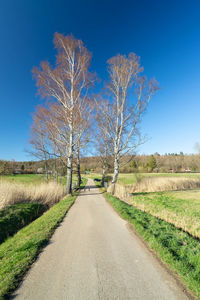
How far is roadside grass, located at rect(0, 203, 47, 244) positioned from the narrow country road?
3.67 metres

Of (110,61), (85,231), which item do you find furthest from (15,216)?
(110,61)

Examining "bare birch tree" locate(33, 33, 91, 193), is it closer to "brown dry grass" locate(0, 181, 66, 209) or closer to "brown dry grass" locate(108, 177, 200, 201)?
"brown dry grass" locate(0, 181, 66, 209)

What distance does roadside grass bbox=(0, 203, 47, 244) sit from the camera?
6.41 metres

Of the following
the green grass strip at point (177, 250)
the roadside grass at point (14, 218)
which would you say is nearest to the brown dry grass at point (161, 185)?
the roadside grass at point (14, 218)

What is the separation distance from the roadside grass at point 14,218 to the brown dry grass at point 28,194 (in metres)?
0.89

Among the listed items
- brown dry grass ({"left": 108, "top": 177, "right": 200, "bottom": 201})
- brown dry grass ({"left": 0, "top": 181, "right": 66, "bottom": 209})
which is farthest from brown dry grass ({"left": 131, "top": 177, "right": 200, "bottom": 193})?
brown dry grass ({"left": 0, "top": 181, "right": 66, "bottom": 209})

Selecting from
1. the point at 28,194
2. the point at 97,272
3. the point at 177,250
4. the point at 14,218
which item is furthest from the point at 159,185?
the point at 97,272

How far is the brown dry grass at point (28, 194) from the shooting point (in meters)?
9.25

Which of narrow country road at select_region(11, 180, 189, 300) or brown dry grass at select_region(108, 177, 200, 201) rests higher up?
narrow country road at select_region(11, 180, 189, 300)

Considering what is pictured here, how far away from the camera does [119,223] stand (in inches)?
220

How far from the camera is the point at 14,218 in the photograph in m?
7.29

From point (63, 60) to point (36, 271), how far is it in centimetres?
1431

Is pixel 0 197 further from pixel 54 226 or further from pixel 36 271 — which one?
pixel 36 271

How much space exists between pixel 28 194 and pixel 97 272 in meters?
10.0
